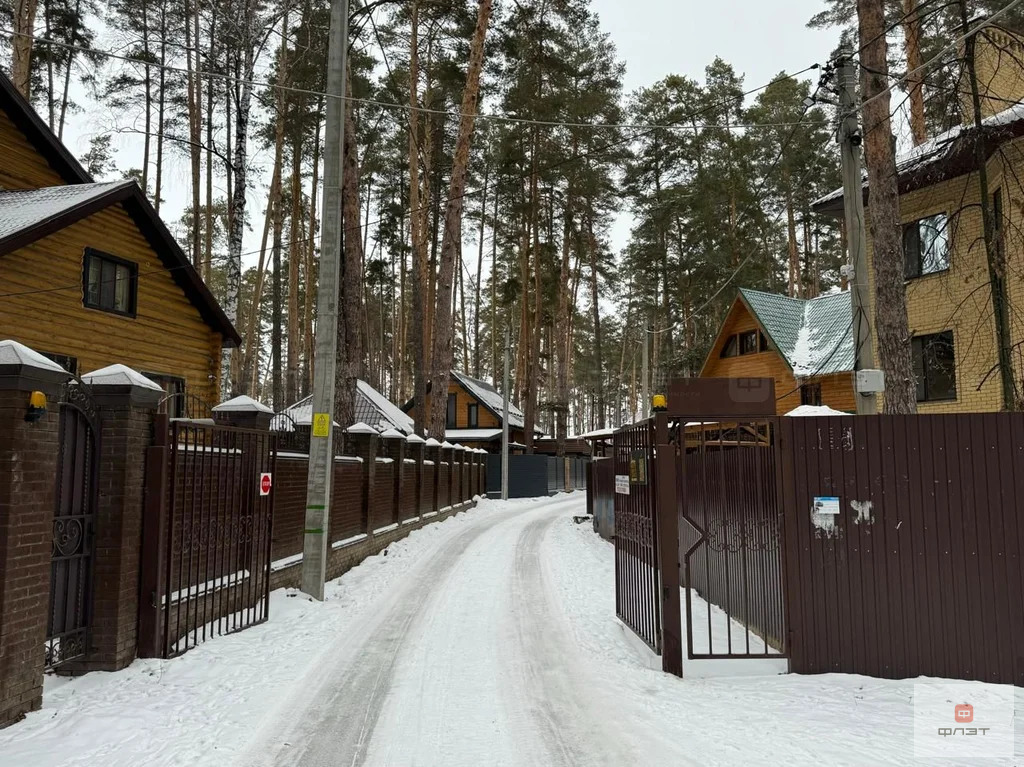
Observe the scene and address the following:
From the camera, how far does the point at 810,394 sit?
21969 millimetres

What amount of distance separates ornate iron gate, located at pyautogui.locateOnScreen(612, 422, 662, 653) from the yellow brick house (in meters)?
8.76

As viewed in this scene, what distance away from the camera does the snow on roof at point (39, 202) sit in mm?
11945

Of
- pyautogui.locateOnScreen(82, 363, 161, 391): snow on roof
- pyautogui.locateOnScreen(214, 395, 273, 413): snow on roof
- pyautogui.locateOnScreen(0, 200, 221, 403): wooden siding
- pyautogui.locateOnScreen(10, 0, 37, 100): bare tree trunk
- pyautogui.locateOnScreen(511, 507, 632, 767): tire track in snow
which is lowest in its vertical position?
Result: pyautogui.locateOnScreen(511, 507, 632, 767): tire track in snow

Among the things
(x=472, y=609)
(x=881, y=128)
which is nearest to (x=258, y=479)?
(x=472, y=609)

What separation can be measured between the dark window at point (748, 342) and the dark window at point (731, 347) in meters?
0.25

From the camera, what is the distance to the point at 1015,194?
42.8 ft

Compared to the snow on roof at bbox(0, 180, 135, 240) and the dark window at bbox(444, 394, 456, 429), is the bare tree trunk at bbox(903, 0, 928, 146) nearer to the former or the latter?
the snow on roof at bbox(0, 180, 135, 240)

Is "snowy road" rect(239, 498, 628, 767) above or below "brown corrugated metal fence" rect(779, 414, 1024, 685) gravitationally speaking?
below

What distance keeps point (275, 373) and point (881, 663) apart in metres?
28.3

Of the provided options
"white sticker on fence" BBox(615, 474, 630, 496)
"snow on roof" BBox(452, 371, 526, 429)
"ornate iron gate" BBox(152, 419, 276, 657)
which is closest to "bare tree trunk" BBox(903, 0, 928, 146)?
"white sticker on fence" BBox(615, 474, 630, 496)

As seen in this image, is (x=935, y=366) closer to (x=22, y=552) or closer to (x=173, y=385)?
(x=22, y=552)

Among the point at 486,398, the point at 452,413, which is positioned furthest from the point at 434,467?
the point at 452,413

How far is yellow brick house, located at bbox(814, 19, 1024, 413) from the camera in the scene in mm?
12750

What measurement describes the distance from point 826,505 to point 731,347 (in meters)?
21.2
